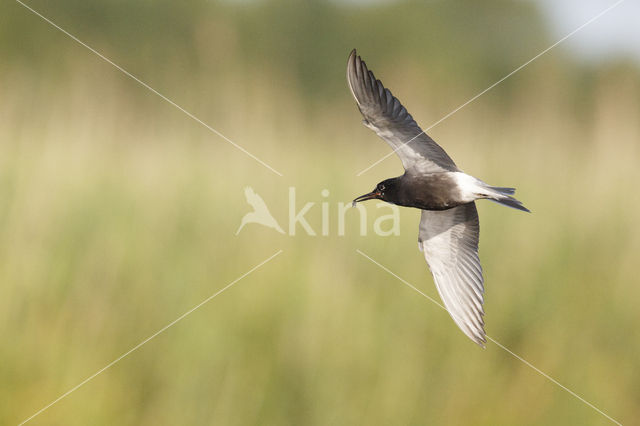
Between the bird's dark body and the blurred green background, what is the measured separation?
1.11 ft

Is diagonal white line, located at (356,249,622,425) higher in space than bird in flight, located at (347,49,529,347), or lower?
lower

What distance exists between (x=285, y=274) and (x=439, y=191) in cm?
51

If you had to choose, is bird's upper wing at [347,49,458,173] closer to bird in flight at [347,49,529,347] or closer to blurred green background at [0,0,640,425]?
bird in flight at [347,49,529,347]

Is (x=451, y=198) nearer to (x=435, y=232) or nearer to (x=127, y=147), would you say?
(x=435, y=232)

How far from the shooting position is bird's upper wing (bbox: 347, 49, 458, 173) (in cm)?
134

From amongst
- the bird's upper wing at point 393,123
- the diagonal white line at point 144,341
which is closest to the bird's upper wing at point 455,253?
the bird's upper wing at point 393,123

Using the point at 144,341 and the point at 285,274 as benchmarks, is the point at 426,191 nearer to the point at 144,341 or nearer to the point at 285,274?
the point at 285,274

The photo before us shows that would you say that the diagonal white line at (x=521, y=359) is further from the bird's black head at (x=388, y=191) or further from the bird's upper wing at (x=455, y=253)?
the bird's black head at (x=388, y=191)

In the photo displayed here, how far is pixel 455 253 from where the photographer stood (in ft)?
5.09

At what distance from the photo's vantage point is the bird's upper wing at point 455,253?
4.76 ft

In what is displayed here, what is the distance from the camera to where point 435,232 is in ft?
5.23
